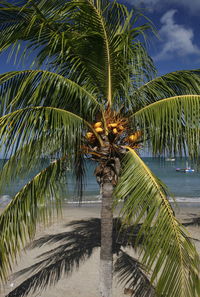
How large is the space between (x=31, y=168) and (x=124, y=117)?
1.62 meters

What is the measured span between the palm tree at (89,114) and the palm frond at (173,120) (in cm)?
1

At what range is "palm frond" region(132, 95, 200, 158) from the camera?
3.36 meters

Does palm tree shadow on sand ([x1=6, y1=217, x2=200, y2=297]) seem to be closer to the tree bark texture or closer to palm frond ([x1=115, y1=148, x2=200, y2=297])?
the tree bark texture

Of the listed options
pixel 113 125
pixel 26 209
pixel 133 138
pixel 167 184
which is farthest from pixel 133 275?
pixel 167 184

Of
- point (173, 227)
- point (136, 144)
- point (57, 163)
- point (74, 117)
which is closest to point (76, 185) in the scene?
point (57, 163)

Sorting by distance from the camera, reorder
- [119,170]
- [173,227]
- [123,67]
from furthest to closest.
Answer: [123,67]
[119,170]
[173,227]

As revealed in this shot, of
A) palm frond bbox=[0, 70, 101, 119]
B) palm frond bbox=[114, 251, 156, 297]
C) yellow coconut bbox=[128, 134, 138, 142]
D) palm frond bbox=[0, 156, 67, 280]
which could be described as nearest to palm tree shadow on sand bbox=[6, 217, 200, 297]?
palm frond bbox=[114, 251, 156, 297]

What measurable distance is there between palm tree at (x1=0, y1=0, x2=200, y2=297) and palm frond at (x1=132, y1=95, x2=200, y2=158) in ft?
0.05

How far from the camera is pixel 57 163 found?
4004 mm

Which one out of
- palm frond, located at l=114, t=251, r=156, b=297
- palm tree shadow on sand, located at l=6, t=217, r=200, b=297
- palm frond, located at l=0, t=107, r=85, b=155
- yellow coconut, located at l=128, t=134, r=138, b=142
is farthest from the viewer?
palm tree shadow on sand, located at l=6, t=217, r=200, b=297

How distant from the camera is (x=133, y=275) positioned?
17.5 ft

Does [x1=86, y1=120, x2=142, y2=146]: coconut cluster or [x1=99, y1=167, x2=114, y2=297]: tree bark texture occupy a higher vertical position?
[x1=86, y1=120, x2=142, y2=146]: coconut cluster

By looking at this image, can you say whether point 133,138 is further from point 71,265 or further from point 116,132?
point 71,265

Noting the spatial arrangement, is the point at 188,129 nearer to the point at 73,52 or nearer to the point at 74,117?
the point at 74,117
